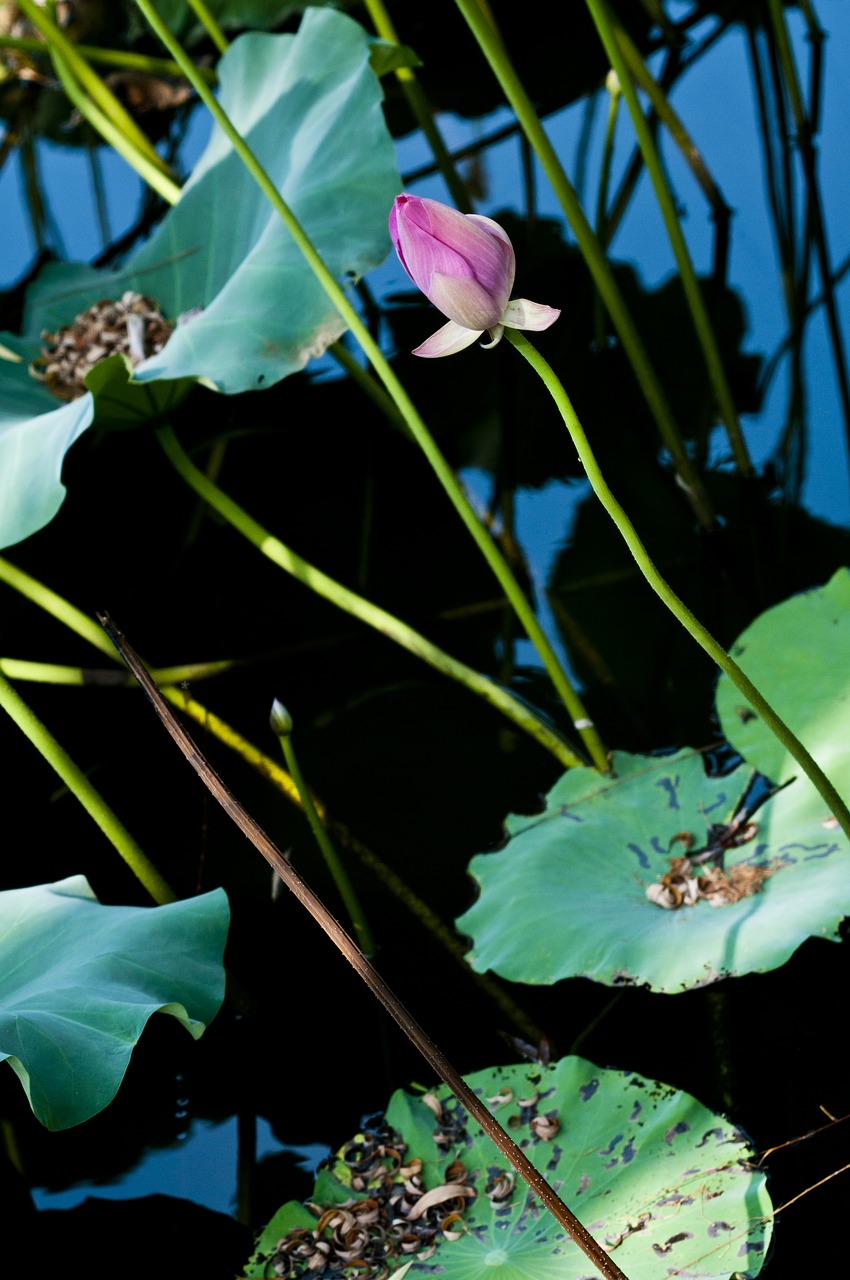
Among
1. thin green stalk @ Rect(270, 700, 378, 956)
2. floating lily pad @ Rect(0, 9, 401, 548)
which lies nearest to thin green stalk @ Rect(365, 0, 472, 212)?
floating lily pad @ Rect(0, 9, 401, 548)

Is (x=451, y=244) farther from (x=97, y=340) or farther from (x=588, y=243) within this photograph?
(x=97, y=340)

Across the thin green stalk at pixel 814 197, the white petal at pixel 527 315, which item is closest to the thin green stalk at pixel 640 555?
the white petal at pixel 527 315

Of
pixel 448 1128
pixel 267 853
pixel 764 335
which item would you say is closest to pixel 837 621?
pixel 448 1128

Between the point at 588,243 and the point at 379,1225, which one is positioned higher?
the point at 588,243

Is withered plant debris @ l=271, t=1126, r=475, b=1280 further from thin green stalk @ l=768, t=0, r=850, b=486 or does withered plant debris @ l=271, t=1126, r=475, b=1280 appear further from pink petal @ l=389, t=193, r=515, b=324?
thin green stalk @ l=768, t=0, r=850, b=486

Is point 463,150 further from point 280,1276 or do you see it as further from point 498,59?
point 280,1276

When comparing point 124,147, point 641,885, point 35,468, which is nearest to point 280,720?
point 641,885
